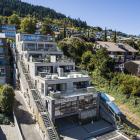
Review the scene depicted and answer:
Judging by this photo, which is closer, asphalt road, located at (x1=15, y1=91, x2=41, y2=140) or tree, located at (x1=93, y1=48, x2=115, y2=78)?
asphalt road, located at (x1=15, y1=91, x2=41, y2=140)

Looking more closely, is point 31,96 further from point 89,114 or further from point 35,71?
point 89,114

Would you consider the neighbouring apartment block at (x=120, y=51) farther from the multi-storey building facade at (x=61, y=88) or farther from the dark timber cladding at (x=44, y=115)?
the dark timber cladding at (x=44, y=115)

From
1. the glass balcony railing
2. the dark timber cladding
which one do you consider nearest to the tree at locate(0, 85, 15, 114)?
the dark timber cladding

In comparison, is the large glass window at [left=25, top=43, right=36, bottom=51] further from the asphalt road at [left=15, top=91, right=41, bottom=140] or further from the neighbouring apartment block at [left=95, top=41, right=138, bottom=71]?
the neighbouring apartment block at [left=95, top=41, right=138, bottom=71]

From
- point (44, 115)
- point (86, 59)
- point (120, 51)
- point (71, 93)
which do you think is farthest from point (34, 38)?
point (120, 51)

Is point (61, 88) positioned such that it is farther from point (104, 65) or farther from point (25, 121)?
point (104, 65)

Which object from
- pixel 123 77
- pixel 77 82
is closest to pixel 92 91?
pixel 77 82
